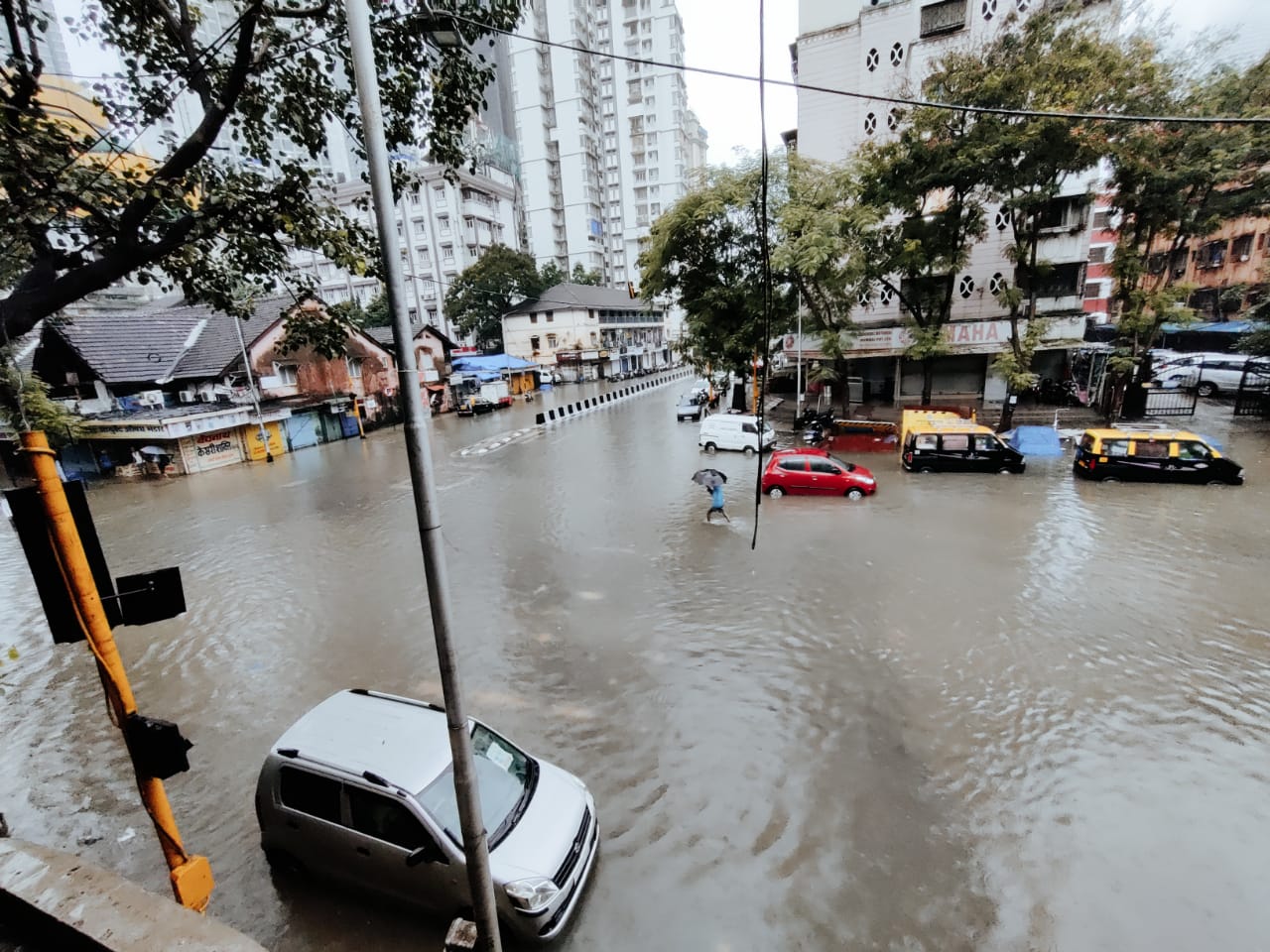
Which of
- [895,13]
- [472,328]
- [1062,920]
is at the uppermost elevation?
[895,13]

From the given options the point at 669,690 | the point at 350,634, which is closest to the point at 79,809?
the point at 350,634

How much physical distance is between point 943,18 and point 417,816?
3115cm

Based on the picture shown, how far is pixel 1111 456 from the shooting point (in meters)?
14.5

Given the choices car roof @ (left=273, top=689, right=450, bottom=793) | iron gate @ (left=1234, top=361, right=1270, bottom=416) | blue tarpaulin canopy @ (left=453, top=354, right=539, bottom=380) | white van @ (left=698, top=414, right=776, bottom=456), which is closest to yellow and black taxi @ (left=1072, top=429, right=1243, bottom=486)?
white van @ (left=698, top=414, right=776, bottom=456)

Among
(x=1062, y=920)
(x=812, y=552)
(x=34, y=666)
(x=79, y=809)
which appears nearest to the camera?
(x=1062, y=920)

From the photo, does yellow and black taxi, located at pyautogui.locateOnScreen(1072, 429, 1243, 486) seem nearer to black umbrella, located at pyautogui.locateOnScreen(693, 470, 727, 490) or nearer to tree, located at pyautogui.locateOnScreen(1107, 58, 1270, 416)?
tree, located at pyautogui.locateOnScreen(1107, 58, 1270, 416)

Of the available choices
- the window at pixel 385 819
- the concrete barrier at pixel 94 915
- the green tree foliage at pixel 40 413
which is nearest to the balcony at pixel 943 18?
the window at pixel 385 819

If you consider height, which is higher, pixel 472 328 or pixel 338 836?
pixel 472 328

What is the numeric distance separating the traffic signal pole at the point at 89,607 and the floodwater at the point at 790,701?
1790mm

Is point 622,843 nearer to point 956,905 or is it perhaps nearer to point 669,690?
point 669,690

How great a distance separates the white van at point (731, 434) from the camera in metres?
20.0

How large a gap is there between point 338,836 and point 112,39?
874cm

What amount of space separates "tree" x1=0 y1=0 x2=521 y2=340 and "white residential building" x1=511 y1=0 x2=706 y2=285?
2415 inches

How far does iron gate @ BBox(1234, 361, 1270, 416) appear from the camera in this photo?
21.2 meters
